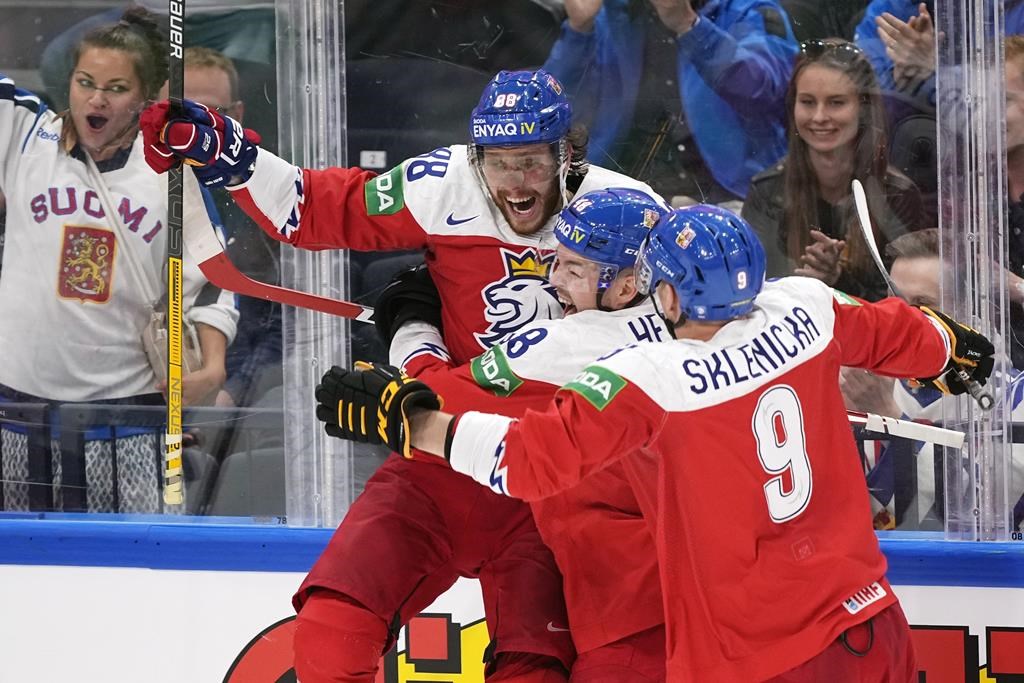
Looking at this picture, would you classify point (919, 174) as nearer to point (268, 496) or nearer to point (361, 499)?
point (361, 499)

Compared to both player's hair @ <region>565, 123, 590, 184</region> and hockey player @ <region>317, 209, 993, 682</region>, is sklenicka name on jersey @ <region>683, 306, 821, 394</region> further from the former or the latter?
player's hair @ <region>565, 123, 590, 184</region>

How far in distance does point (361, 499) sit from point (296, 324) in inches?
25.0

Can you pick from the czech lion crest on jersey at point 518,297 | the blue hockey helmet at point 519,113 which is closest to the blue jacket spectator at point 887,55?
the blue hockey helmet at point 519,113

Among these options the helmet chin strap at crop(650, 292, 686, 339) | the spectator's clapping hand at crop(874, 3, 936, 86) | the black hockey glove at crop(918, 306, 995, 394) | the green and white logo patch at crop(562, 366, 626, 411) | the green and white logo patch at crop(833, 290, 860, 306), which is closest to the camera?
the green and white logo patch at crop(562, 366, 626, 411)

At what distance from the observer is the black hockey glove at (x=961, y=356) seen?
2.65m

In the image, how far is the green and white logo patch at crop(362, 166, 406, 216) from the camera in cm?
277

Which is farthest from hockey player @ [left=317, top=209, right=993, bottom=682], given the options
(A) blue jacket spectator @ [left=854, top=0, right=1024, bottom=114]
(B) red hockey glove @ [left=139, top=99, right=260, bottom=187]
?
(A) blue jacket spectator @ [left=854, top=0, right=1024, bottom=114]

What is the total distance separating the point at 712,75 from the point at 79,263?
1.61 meters

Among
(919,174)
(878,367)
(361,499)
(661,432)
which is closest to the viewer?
(661,432)

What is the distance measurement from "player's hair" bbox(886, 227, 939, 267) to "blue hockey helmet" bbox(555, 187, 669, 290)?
0.95 meters

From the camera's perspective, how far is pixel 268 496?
3.30 metres

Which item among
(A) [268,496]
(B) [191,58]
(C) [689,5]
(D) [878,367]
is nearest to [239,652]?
(A) [268,496]

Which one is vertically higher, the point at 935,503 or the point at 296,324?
the point at 296,324

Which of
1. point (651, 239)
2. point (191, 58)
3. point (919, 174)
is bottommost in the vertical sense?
point (651, 239)
